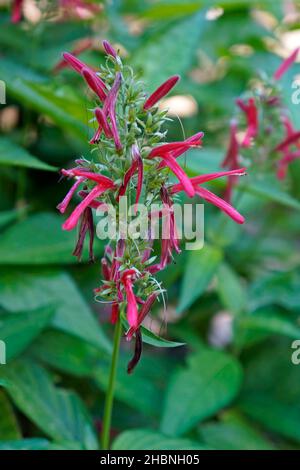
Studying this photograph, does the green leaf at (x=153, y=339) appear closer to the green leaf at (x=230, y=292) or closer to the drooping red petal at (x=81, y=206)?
the drooping red petal at (x=81, y=206)

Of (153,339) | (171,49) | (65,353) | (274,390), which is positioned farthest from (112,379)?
(171,49)

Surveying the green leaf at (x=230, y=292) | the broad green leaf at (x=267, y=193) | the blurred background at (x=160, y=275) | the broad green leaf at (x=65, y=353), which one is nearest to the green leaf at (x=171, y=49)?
the blurred background at (x=160, y=275)

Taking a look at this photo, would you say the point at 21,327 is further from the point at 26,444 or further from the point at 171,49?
the point at 171,49

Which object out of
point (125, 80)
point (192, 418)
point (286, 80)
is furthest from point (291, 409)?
point (125, 80)

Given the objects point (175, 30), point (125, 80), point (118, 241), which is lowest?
point (118, 241)

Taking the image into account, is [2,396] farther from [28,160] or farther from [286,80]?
[286,80]

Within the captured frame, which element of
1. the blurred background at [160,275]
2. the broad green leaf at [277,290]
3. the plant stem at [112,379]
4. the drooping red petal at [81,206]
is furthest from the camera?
the broad green leaf at [277,290]
